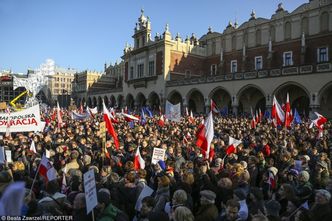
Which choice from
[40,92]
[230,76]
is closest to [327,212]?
[230,76]

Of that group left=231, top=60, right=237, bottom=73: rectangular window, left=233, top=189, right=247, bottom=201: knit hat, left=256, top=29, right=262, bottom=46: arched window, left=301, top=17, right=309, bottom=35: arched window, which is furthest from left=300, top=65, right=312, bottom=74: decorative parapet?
left=233, top=189, right=247, bottom=201: knit hat

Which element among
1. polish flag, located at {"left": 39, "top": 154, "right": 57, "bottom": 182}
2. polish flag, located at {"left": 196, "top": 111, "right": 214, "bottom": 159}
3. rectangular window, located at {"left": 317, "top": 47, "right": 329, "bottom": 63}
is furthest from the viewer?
rectangular window, located at {"left": 317, "top": 47, "right": 329, "bottom": 63}

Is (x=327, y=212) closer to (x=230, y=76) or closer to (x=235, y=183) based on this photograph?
(x=235, y=183)

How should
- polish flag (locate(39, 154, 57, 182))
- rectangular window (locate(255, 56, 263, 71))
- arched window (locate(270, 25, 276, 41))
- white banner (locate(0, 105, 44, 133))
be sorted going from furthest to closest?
rectangular window (locate(255, 56, 263, 71)) → arched window (locate(270, 25, 276, 41)) → white banner (locate(0, 105, 44, 133)) → polish flag (locate(39, 154, 57, 182))

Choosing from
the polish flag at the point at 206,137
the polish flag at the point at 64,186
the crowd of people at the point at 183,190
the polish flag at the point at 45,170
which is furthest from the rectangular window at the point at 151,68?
the polish flag at the point at 64,186

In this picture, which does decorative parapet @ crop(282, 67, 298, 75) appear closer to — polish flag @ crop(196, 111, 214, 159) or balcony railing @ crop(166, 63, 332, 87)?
balcony railing @ crop(166, 63, 332, 87)

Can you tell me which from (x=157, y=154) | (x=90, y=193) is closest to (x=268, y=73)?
(x=157, y=154)

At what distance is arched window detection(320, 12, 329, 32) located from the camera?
97.7ft

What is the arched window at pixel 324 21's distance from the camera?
97.7ft

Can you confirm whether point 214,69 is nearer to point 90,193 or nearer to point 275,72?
point 275,72

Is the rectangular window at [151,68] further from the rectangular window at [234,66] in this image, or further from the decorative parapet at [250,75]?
the decorative parapet at [250,75]

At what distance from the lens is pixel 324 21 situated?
3002 centimetres

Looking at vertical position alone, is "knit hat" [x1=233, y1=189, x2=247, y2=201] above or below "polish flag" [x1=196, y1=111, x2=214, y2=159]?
below

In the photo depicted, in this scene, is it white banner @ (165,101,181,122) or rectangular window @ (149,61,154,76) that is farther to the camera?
rectangular window @ (149,61,154,76)
